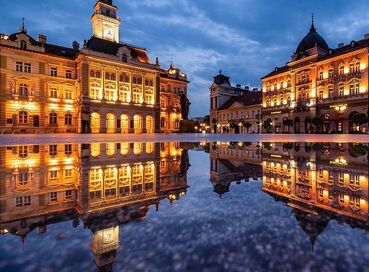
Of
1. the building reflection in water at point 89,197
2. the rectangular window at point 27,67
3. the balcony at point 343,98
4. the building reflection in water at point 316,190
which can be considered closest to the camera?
the building reflection in water at point 89,197

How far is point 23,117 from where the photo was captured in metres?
37.9

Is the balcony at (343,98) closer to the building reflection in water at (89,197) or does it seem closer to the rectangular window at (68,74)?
the rectangular window at (68,74)

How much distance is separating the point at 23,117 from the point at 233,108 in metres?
53.2

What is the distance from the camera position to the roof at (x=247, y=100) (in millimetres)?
69581

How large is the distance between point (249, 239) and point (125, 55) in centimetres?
4916

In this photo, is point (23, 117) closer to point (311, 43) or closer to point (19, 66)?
point (19, 66)

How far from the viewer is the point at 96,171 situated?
16.1 feet

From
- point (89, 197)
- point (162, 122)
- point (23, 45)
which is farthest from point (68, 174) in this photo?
point (162, 122)

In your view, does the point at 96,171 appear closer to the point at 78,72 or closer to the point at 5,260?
the point at 5,260

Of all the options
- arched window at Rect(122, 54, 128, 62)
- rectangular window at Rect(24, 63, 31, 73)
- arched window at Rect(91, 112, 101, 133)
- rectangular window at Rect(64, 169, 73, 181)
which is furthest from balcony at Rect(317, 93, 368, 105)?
rectangular window at Rect(24, 63, 31, 73)

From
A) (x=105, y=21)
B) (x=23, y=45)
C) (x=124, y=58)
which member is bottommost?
(x=23, y=45)

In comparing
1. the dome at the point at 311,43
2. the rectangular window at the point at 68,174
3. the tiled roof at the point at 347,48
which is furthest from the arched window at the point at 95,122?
the dome at the point at 311,43

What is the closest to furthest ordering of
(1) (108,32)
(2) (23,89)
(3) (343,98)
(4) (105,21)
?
(2) (23,89), (3) (343,98), (4) (105,21), (1) (108,32)

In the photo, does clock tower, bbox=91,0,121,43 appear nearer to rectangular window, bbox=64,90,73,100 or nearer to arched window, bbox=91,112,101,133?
rectangular window, bbox=64,90,73,100
